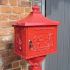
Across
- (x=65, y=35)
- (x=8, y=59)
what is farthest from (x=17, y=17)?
(x=65, y=35)

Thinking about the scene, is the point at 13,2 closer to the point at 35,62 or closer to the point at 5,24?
the point at 5,24

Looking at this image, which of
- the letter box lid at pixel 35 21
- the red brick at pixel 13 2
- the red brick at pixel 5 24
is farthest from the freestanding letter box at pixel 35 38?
the red brick at pixel 13 2

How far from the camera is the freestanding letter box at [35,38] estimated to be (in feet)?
5.45

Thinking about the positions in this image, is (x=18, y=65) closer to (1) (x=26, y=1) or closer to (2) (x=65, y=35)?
(1) (x=26, y=1)

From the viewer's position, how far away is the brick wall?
2.05 metres

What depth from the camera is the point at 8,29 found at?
211 cm

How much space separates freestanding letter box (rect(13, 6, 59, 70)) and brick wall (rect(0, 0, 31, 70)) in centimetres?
28

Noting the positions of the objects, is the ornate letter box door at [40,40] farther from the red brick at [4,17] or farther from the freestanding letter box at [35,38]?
the red brick at [4,17]

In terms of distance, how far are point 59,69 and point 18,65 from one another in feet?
2.89

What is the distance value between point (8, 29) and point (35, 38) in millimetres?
525

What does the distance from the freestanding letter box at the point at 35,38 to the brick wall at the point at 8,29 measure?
0.91 ft

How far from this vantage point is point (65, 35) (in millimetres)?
2875

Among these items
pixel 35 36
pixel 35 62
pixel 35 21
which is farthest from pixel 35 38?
pixel 35 62

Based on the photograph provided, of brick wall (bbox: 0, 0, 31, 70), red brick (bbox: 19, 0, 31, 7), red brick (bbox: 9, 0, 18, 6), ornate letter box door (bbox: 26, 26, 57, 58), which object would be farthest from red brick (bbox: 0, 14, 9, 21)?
ornate letter box door (bbox: 26, 26, 57, 58)
